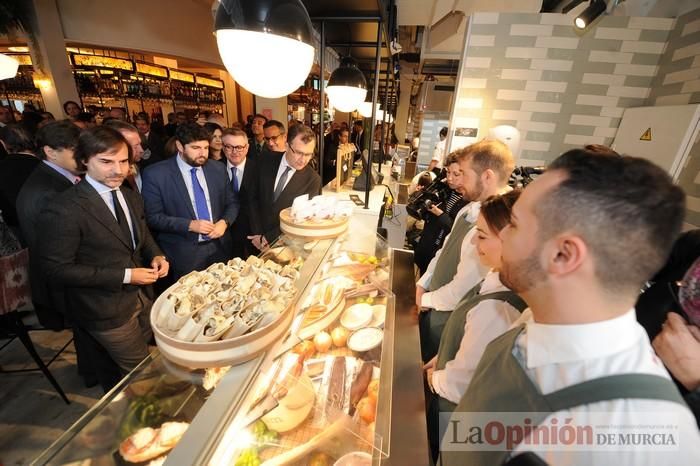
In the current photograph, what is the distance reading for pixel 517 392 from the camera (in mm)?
886

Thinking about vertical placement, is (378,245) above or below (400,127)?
below

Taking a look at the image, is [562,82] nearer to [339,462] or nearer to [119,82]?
[339,462]

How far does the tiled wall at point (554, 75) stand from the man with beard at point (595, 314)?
4.67m

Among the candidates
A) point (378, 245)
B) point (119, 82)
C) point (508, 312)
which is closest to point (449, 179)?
point (378, 245)

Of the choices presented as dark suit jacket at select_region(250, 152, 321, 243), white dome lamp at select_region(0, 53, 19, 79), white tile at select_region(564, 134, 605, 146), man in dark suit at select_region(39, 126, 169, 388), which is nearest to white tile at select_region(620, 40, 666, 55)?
white tile at select_region(564, 134, 605, 146)

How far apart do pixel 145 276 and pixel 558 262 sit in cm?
239

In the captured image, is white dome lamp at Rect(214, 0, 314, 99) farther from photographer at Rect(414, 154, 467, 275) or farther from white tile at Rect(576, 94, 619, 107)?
white tile at Rect(576, 94, 619, 107)

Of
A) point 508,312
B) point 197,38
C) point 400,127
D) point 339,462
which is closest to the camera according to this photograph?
point 339,462

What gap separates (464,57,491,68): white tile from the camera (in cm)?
458

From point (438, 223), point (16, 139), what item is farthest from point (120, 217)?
point (438, 223)

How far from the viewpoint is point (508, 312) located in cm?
133

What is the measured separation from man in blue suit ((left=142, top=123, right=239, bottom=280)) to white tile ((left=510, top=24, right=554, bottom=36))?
4799 millimetres

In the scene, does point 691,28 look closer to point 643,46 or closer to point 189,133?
point 643,46

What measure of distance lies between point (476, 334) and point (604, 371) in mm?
651
